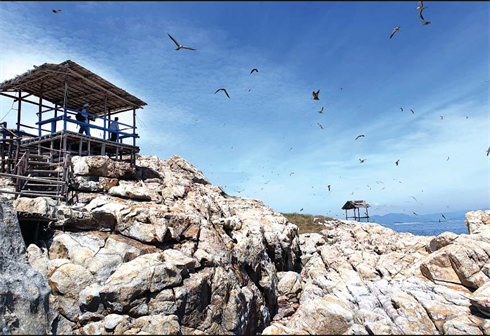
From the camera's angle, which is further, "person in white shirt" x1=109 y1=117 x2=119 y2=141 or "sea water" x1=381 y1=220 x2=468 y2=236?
"sea water" x1=381 y1=220 x2=468 y2=236

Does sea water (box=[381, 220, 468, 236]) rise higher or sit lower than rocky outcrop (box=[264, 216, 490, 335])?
lower

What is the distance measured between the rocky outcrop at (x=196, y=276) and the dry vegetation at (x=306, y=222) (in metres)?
18.4

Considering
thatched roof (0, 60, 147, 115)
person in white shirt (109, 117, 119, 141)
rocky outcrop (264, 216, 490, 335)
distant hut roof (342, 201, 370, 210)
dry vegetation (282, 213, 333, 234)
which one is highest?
thatched roof (0, 60, 147, 115)

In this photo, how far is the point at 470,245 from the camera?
18.4 meters

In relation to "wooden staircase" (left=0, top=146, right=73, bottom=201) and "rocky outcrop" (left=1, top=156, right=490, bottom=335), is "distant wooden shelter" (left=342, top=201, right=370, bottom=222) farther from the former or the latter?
"wooden staircase" (left=0, top=146, right=73, bottom=201)

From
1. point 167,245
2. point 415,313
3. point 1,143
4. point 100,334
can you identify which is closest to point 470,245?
point 415,313

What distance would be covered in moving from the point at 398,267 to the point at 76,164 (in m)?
23.0

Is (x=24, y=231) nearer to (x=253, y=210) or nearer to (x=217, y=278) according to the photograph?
(x=217, y=278)

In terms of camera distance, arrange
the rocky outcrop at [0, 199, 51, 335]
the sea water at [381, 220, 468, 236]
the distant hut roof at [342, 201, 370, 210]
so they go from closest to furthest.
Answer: the rocky outcrop at [0, 199, 51, 335] < the distant hut roof at [342, 201, 370, 210] < the sea water at [381, 220, 468, 236]

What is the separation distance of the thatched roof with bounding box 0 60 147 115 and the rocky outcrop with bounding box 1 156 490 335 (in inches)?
217

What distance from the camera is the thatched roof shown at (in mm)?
17562

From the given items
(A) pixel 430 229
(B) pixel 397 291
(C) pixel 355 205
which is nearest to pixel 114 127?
(B) pixel 397 291

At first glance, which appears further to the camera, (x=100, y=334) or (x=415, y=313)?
(x=415, y=313)

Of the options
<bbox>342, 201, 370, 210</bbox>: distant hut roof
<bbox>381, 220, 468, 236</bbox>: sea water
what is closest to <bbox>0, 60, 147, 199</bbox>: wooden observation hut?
<bbox>342, 201, 370, 210</bbox>: distant hut roof
